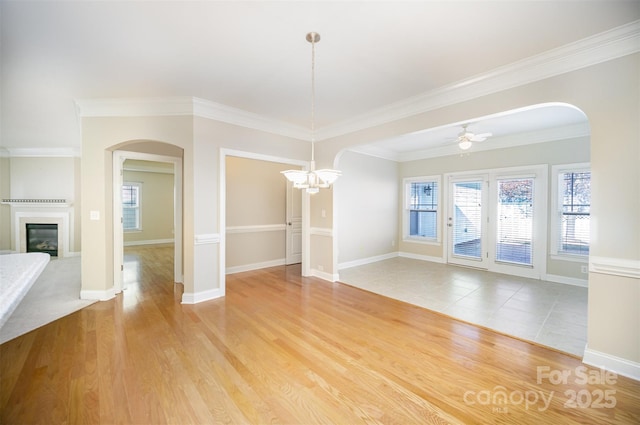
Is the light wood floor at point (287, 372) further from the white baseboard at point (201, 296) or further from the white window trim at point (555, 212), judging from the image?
the white window trim at point (555, 212)

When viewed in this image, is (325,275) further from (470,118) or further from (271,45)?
(271,45)

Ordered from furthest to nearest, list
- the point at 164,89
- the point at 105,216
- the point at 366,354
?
the point at 105,216
the point at 164,89
the point at 366,354

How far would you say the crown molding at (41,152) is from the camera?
6227mm

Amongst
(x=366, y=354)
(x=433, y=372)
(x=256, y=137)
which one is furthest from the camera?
(x=256, y=137)

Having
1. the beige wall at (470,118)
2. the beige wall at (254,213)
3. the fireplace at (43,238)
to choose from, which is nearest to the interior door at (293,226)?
the beige wall at (254,213)

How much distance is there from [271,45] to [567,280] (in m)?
5.92

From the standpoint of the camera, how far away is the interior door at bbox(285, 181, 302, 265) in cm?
601

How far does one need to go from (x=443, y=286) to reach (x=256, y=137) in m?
4.00

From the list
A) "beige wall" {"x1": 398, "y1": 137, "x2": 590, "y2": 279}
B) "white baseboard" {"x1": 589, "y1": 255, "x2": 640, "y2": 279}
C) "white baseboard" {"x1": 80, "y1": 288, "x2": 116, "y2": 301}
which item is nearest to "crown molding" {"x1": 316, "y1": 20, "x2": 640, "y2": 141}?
"white baseboard" {"x1": 589, "y1": 255, "x2": 640, "y2": 279}

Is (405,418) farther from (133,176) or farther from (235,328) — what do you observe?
(133,176)

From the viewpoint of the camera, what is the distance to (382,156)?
21.0 feet

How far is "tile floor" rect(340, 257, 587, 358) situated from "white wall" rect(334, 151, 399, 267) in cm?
60

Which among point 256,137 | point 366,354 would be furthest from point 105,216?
point 366,354

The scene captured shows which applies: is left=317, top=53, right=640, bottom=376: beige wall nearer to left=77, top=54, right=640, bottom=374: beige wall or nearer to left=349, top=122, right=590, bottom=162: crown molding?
left=77, top=54, right=640, bottom=374: beige wall
